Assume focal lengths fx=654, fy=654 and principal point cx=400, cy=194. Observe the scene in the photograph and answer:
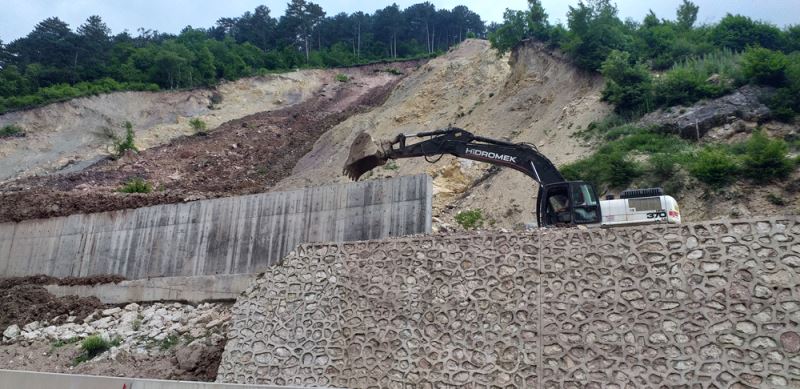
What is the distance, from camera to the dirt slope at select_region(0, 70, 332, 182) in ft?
113

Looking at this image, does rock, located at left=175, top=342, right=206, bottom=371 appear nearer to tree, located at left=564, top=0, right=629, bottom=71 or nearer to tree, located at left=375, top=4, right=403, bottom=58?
tree, located at left=564, top=0, right=629, bottom=71

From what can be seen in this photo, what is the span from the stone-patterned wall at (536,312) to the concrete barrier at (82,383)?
2284mm

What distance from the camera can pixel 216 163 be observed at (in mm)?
32531

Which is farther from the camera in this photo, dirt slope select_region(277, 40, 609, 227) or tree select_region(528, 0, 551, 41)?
tree select_region(528, 0, 551, 41)

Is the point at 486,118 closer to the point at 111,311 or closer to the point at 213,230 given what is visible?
the point at 213,230

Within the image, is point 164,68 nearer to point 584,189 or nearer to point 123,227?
point 123,227

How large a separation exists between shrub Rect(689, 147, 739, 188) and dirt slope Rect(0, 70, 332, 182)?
28.6m

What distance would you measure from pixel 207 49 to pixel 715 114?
3921 cm

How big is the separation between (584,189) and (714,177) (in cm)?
613

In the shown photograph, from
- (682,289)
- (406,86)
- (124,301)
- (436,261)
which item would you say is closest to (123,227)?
(124,301)

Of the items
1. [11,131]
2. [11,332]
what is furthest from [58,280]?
[11,131]

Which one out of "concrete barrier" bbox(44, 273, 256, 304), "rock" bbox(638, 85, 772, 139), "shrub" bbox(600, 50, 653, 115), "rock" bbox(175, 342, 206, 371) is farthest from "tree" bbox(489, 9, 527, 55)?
"rock" bbox(175, 342, 206, 371)

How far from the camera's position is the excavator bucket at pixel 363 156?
13.0 m

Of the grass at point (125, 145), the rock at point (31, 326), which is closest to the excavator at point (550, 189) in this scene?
the rock at point (31, 326)
